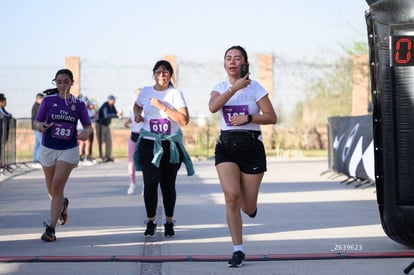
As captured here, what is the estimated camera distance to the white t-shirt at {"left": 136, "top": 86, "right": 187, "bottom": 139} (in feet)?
36.8

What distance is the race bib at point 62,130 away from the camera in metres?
10.9

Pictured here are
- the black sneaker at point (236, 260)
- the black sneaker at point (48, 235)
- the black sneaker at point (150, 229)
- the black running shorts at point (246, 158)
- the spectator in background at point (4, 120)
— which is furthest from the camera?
the spectator in background at point (4, 120)

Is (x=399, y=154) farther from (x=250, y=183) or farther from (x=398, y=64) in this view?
(x=250, y=183)

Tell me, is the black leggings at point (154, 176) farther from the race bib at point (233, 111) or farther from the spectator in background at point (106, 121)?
the spectator in background at point (106, 121)

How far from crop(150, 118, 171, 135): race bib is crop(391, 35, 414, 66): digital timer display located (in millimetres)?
3116

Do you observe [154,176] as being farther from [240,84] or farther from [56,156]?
[240,84]

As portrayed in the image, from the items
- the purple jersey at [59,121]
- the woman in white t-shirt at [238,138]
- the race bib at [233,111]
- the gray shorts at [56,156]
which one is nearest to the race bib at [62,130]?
the purple jersey at [59,121]

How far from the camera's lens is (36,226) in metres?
12.1

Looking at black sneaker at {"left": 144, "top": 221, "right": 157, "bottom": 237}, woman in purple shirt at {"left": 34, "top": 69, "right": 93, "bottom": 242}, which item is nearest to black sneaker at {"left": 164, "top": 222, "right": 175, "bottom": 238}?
black sneaker at {"left": 144, "top": 221, "right": 157, "bottom": 237}

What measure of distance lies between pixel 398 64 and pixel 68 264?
3.42m

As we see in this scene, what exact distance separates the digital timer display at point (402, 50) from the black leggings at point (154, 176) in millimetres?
3127

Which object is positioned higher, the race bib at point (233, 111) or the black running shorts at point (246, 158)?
the race bib at point (233, 111)

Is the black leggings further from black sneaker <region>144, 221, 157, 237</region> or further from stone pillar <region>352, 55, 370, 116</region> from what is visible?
stone pillar <region>352, 55, 370, 116</region>

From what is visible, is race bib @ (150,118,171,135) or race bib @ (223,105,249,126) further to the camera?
race bib @ (150,118,171,135)
